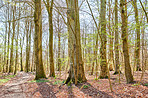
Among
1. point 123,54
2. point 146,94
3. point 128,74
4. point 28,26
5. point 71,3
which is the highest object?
point 28,26

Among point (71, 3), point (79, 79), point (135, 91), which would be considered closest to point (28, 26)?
point (71, 3)

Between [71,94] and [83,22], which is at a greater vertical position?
[83,22]

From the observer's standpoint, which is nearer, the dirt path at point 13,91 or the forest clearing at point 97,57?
the forest clearing at point 97,57

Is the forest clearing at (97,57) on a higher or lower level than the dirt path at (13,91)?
higher

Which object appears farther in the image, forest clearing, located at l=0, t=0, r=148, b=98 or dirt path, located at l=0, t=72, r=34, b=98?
dirt path, located at l=0, t=72, r=34, b=98

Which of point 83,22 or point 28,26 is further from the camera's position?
point 83,22

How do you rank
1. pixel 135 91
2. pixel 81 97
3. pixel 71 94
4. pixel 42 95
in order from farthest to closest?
pixel 42 95, pixel 71 94, pixel 81 97, pixel 135 91

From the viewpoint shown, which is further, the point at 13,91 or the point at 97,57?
the point at 97,57

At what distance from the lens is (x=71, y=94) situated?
4.13 m

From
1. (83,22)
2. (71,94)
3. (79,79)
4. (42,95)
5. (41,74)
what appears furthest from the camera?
(83,22)

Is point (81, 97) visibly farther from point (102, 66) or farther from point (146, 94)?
point (102, 66)

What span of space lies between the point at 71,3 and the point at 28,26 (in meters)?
13.3

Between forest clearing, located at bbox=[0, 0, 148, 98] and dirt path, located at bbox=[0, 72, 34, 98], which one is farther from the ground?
forest clearing, located at bbox=[0, 0, 148, 98]

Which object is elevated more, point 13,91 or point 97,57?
point 97,57
